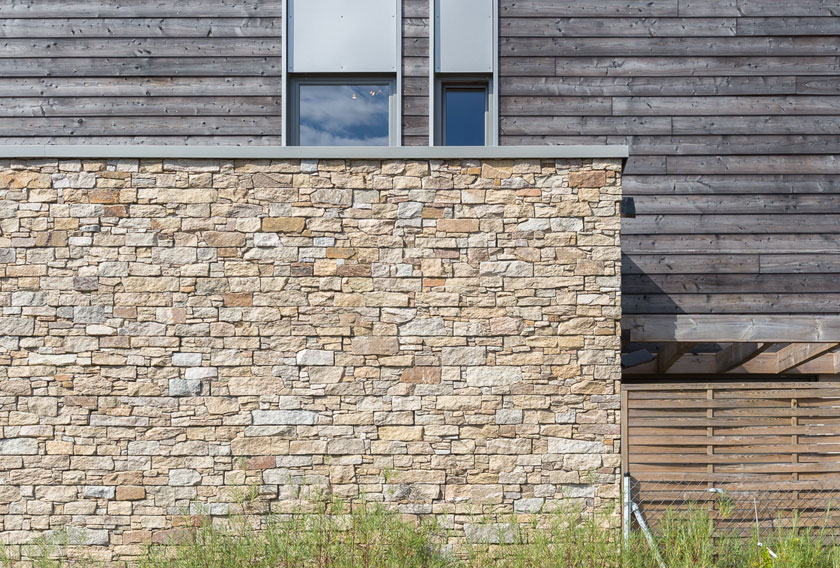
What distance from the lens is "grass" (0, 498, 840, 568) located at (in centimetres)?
413

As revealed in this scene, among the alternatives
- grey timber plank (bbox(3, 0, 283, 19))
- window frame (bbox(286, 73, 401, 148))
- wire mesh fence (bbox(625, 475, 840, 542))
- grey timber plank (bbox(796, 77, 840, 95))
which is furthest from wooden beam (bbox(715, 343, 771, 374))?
grey timber plank (bbox(3, 0, 283, 19))

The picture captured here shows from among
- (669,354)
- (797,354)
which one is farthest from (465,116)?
(797,354)

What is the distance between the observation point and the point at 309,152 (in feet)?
15.0

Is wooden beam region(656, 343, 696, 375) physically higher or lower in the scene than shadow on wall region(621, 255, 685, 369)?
lower

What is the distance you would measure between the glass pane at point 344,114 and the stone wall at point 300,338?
1.88 meters

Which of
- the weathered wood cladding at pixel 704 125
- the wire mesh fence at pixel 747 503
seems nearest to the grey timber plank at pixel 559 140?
the weathered wood cladding at pixel 704 125

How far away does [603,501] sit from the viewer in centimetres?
441

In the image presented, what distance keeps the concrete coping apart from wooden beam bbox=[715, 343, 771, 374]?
7.13 feet

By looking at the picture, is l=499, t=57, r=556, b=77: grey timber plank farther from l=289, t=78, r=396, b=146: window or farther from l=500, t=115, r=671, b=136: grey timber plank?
l=289, t=78, r=396, b=146: window

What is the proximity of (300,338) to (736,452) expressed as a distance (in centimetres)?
332

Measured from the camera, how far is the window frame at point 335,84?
6297 millimetres

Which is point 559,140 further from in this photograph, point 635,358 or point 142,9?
point 142,9

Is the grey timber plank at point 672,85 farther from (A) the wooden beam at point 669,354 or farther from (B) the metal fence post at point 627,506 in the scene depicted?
(B) the metal fence post at point 627,506

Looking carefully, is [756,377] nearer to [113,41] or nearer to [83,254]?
[83,254]
